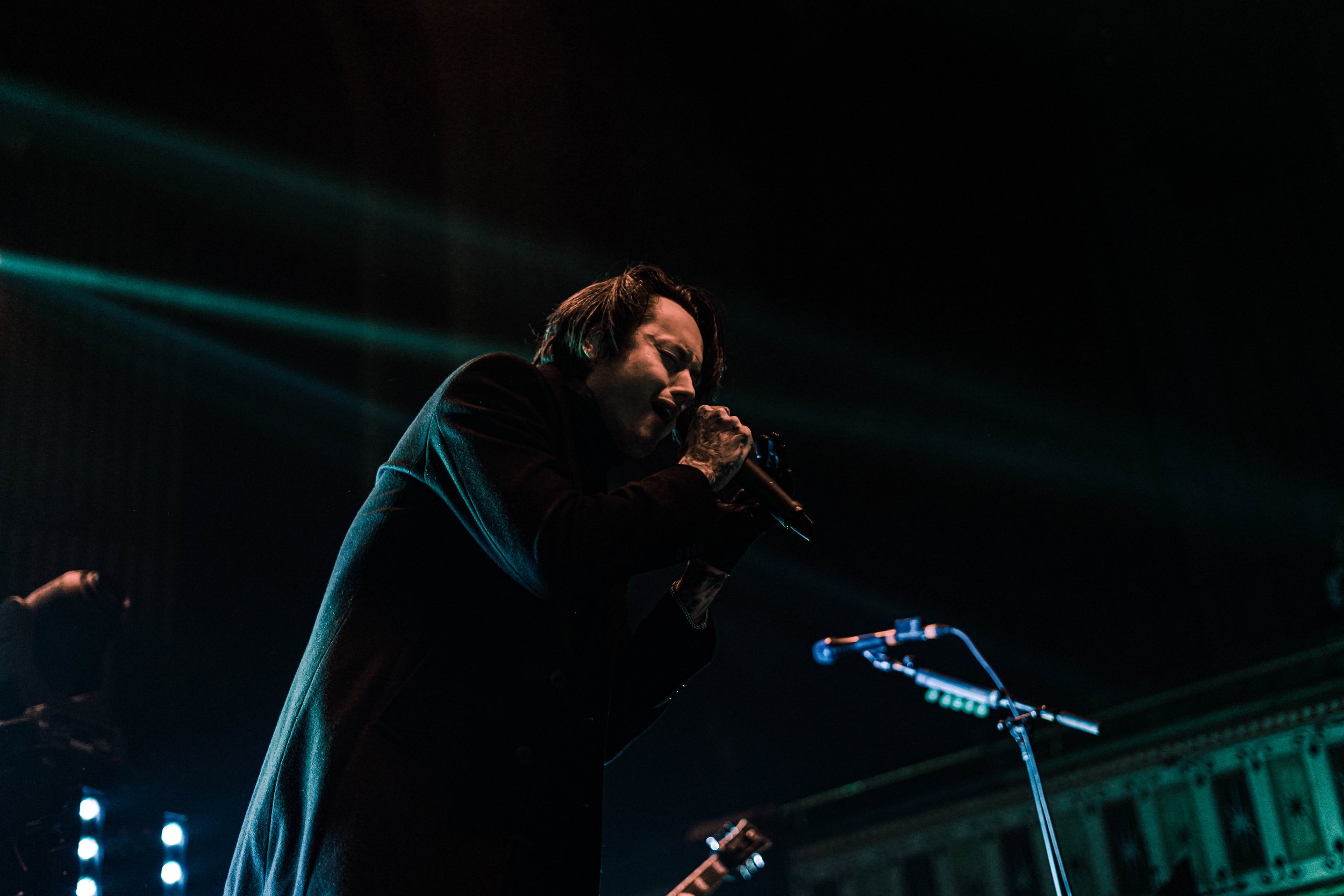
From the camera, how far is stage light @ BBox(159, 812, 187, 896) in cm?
303

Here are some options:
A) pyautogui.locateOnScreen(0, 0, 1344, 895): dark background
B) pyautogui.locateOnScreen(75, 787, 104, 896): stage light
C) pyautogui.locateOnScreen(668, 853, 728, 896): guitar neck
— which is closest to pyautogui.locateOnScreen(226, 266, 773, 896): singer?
pyautogui.locateOnScreen(75, 787, 104, 896): stage light

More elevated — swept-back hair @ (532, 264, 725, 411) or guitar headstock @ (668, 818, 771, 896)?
swept-back hair @ (532, 264, 725, 411)

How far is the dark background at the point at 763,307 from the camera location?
11.8ft

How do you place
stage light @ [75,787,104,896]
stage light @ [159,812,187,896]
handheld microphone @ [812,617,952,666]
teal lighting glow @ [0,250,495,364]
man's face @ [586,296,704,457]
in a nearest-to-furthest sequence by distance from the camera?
1. man's face @ [586,296,704,457]
2. stage light @ [75,787,104,896]
3. stage light @ [159,812,187,896]
4. teal lighting glow @ [0,250,495,364]
5. handheld microphone @ [812,617,952,666]

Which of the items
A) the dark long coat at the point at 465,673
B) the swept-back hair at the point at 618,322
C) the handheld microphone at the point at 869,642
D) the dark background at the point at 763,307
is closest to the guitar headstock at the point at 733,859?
the handheld microphone at the point at 869,642

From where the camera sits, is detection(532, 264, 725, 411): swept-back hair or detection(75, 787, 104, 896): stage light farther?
detection(75, 787, 104, 896): stage light

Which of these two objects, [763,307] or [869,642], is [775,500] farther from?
[763,307]

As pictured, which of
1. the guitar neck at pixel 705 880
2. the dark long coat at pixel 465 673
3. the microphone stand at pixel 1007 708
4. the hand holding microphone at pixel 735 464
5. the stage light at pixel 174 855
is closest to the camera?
the dark long coat at pixel 465 673

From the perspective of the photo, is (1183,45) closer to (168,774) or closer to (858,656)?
(858,656)

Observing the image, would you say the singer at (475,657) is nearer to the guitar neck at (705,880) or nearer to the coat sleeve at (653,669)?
the coat sleeve at (653,669)

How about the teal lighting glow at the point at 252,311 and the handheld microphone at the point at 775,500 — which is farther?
the teal lighting glow at the point at 252,311

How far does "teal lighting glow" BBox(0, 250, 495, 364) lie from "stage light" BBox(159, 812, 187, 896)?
1.61 metres

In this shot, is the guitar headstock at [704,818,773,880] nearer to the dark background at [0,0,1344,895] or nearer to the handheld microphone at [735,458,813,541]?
the dark background at [0,0,1344,895]

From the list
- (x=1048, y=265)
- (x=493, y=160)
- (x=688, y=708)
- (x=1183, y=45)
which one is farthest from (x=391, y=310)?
(x=1183, y=45)
